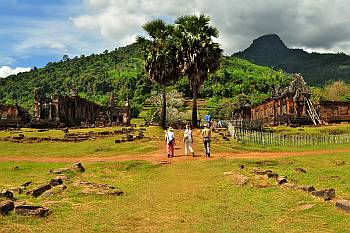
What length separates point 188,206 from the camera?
12.9 metres

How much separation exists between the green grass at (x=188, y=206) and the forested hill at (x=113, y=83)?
99.0 m

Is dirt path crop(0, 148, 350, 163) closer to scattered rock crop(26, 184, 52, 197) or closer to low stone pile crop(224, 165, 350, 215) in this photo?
low stone pile crop(224, 165, 350, 215)

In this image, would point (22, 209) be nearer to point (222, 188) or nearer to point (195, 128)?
point (222, 188)

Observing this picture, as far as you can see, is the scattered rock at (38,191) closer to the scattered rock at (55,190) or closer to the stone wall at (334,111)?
the scattered rock at (55,190)

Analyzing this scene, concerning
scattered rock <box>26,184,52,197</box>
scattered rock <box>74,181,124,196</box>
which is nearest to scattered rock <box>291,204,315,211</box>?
scattered rock <box>74,181,124,196</box>

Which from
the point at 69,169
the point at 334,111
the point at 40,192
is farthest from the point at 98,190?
the point at 334,111

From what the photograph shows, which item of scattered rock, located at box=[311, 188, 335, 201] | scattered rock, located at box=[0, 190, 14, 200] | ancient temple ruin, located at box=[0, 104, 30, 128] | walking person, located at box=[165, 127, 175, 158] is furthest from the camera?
ancient temple ruin, located at box=[0, 104, 30, 128]

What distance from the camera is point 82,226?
10.7 metres

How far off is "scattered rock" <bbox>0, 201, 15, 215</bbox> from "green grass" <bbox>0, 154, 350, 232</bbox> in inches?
10.1

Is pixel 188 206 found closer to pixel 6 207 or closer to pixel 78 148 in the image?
pixel 6 207

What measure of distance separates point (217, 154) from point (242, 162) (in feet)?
14.2

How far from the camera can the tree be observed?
4241cm

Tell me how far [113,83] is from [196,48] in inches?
4453

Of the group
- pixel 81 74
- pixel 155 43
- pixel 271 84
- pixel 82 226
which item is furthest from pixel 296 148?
pixel 81 74
